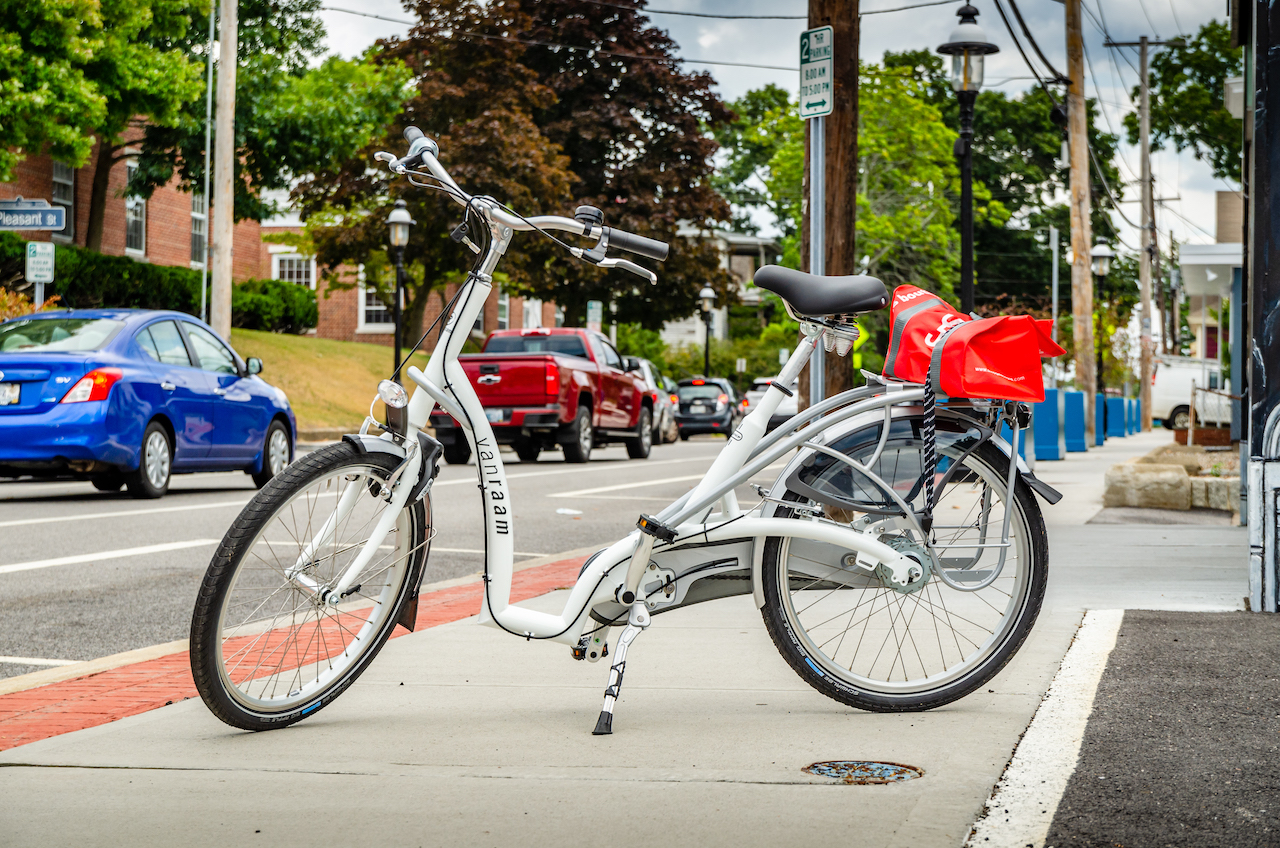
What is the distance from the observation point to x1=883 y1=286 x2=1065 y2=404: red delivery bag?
13.1 ft

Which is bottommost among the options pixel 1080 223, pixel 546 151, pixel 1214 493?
pixel 1214 493

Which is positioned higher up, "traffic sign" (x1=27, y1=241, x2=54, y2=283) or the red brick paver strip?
"traffic sign" (x1=27, y1=241, x2=54, y2=283)

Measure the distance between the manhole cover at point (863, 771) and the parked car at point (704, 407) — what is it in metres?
34.0

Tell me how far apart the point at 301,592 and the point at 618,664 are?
93cm

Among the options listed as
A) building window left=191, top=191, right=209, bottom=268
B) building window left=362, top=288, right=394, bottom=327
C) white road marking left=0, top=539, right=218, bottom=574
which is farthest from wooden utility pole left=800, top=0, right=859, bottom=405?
building window left=362, top=288, right=394, bottom=327

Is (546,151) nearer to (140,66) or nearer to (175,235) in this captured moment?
(175,235)

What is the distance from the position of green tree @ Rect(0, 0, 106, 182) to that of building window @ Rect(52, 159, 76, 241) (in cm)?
571

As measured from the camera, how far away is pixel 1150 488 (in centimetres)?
1171

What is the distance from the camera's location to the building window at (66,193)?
94.9 feet

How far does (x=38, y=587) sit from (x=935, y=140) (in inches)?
1566

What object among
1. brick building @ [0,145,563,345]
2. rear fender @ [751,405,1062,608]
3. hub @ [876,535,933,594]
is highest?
brick building @ [0,145,563,345]

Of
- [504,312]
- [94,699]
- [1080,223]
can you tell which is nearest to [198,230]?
[504,312]

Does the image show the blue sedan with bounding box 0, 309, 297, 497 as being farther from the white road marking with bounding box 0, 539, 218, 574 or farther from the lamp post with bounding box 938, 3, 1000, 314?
the lamp post with bounding box 938, 3, 1000, 314

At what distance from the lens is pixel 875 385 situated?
167 inches
